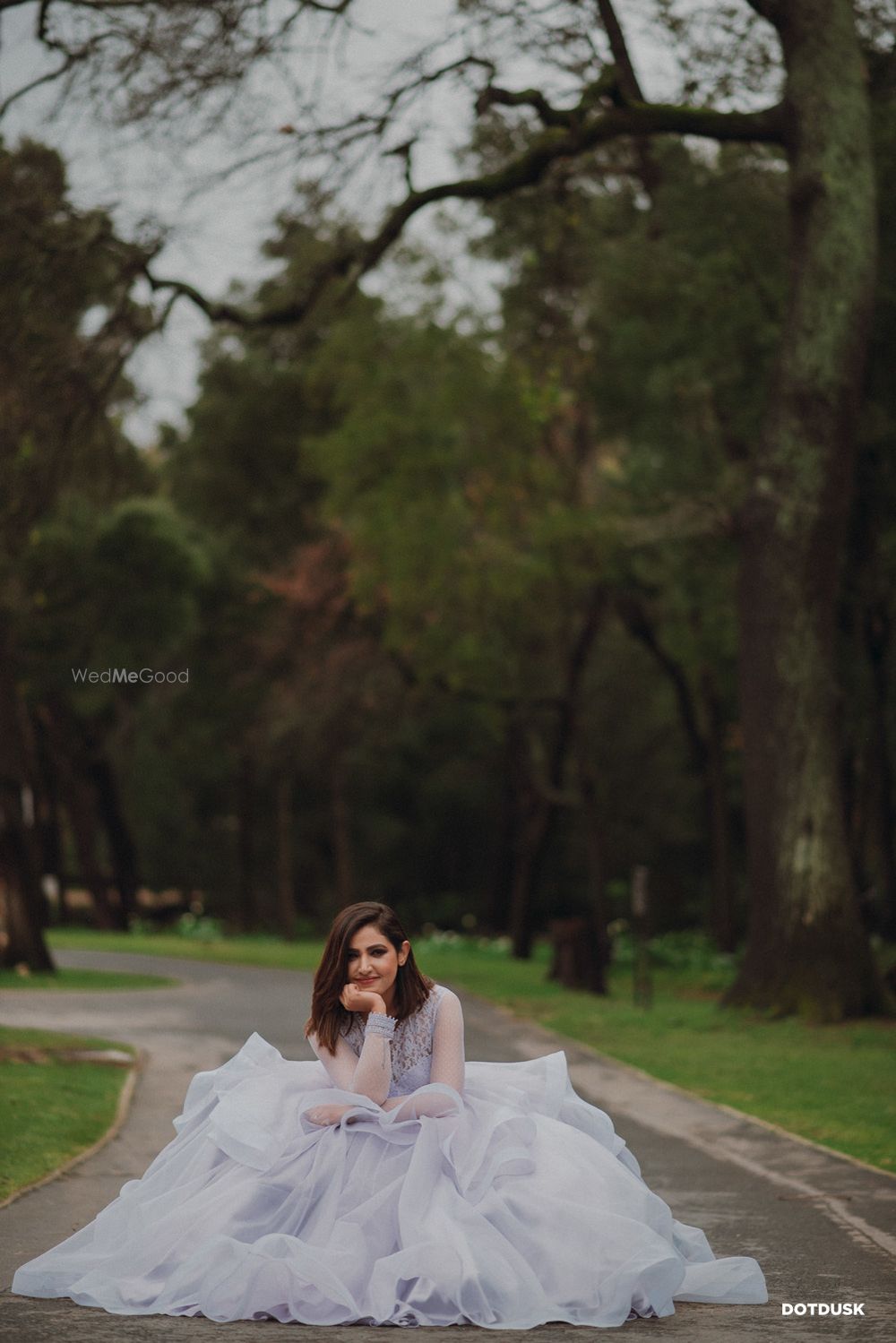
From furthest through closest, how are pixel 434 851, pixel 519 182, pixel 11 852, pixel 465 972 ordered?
pixel 434 851, pixel 465 972, pixel 11 852, pixel 519 182

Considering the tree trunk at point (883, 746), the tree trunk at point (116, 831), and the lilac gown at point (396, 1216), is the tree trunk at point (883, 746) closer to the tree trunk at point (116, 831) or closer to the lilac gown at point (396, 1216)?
the lilac gown at point (396, 1216)

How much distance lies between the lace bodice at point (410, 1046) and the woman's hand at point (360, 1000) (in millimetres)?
236

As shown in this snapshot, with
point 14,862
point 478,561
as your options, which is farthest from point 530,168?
point 14,862

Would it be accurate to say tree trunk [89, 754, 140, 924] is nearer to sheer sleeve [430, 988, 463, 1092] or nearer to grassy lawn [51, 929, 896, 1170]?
grassy lawn [51, 929, 896, 1170]

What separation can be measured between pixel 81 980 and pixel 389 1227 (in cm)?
1958

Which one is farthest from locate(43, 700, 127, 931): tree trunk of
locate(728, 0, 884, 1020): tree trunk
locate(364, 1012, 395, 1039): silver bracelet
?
locate(364, 1012, 395, 1039): silver bracelet

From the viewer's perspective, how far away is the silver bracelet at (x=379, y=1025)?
20.3 ft

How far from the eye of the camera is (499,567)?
30.1 metres

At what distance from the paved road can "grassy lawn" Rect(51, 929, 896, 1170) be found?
40 centimetres

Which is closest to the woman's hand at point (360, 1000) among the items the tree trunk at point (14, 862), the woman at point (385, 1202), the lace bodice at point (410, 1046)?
the woman at point (385, 1202)

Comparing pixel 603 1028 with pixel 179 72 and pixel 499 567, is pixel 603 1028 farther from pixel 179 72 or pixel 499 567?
pixel 499 567

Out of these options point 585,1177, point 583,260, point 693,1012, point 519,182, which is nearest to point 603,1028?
point 693,1012

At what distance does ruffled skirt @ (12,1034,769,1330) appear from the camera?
18.6ft

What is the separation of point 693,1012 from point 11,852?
33.6 feet
